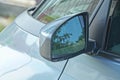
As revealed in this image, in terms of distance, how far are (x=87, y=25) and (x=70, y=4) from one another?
1.52ft

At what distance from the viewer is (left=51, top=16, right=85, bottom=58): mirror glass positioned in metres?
1.87

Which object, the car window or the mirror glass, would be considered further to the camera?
the car window

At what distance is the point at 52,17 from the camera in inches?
96.9

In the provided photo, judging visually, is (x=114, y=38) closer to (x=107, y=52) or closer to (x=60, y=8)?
(x=107, y=52)

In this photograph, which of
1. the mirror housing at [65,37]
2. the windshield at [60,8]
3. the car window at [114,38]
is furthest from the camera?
the windshield at [60,8]

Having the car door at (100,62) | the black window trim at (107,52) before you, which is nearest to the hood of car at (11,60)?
the car door at (100,62)

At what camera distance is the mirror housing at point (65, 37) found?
1.81 m

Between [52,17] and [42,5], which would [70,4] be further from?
[42,5]

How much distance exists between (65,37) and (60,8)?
0.57m

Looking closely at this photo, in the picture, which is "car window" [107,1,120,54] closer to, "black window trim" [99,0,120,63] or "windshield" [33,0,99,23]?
"black window trim" [99,0,120,63]

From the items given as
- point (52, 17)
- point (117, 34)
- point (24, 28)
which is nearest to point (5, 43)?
point (24, 28)

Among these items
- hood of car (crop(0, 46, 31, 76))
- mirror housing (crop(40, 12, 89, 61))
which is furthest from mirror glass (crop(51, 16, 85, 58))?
hood of car (crop(0, 46, 31, 76))

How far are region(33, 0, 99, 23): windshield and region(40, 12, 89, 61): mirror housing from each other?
18 cm

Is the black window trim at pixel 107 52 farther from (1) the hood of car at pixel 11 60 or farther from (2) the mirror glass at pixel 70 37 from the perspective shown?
(1) the hood of car at pixel 11 60
